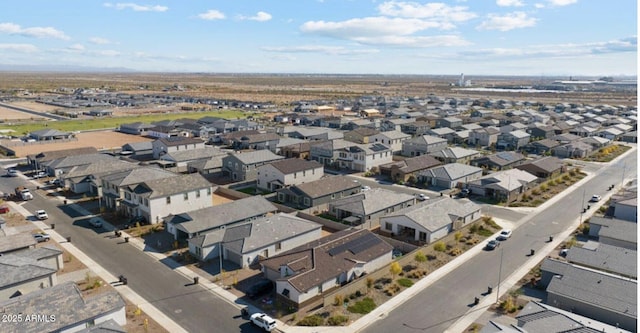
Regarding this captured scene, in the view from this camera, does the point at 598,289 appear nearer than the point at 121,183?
Yes

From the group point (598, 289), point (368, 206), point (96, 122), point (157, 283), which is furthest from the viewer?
point (96, 122)

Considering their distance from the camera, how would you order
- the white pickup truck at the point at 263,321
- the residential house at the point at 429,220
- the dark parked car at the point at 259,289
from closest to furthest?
the white pickup truck at the point at 263,321, the dark parked car at the point at 259,289, the residential house at the point at 429,220

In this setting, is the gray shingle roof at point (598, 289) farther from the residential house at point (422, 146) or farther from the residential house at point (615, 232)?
the residential house at point (422, 146)

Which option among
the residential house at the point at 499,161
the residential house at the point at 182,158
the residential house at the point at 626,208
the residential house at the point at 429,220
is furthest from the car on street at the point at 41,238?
the residential house at the point at 499,161

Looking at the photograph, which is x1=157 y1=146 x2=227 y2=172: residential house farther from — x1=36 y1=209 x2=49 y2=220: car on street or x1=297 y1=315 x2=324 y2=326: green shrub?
x1=297 y1=315 x2=324 y2=326: green shrub

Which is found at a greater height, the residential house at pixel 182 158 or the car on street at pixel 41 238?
the residential house at pixel 182 158

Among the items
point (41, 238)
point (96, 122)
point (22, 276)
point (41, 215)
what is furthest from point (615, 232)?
point (96, 122)

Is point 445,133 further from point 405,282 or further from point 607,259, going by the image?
point 405,282

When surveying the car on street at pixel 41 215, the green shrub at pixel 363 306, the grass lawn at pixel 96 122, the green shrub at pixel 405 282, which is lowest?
the green shrub at pixel 363 306
